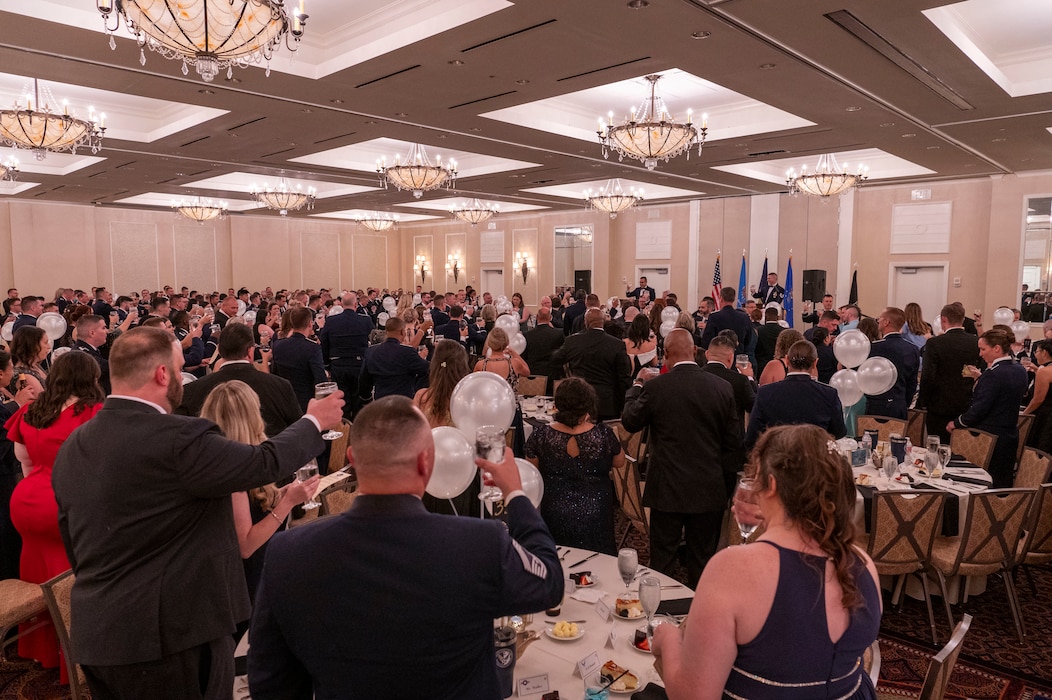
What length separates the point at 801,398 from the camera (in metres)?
4.23

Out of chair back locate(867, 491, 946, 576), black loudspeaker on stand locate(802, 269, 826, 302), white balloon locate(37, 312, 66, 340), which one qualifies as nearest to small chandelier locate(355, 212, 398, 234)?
black loudspeaker on stand locate(802, 269, 826, 302)

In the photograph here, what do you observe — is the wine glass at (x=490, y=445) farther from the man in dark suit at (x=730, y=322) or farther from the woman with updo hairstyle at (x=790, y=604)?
the man in dark suit at (x=730, y=322)

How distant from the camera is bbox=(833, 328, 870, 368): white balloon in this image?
5.93 metres

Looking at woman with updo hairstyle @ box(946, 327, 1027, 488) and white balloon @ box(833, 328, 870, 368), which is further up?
white balloon @ box(833, 328, 870, 368)

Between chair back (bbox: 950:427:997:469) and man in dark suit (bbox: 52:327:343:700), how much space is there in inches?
206

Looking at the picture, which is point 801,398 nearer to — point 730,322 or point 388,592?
point 388,592

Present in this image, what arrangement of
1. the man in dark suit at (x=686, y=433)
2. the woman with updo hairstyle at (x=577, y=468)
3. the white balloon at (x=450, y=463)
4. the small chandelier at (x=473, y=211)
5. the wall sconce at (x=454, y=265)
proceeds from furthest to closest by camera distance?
the wall sconce at (x=454, y=265) < the small chandelier at (x=473, y=211) < the man in dark suit at (x=686, y=433) < the woman with updo hairstyle at (x=577, y=468) < the white balloon at (x=450, y=463)

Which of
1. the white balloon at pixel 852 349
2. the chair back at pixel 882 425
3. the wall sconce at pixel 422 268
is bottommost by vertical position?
the chair back at pixel 882 425

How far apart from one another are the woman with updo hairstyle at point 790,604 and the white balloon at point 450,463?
1.06 meters

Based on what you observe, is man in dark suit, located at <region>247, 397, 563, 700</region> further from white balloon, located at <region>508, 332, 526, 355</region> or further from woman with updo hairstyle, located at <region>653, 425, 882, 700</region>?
white balloon, located at <region>508, 332, 526, 355</region>

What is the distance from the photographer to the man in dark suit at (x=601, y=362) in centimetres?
640

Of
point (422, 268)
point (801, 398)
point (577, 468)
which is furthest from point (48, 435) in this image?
point (422, 268)

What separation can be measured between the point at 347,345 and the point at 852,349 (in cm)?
531

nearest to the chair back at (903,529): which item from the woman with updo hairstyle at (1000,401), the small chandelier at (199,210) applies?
the woman with updo hairstyle at (1000,401)
